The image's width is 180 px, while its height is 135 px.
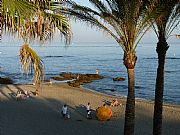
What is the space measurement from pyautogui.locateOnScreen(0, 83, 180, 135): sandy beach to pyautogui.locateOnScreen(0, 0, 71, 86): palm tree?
1052 cm

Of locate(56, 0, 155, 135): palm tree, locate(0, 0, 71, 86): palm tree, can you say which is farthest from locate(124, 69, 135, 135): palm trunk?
locate(0, 0, 71, 86): palm tree

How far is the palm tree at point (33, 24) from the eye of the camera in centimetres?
475

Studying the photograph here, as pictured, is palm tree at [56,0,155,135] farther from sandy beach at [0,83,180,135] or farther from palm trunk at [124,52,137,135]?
sandy beach at [0,83,180,135]

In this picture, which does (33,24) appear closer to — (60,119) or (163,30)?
(163,30)

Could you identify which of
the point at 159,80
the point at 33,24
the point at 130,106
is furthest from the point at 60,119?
the point at 33,24

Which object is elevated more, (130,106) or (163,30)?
(163,30)

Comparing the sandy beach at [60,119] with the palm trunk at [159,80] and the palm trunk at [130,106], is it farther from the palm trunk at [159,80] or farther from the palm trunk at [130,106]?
the palm trunk at [130,106]

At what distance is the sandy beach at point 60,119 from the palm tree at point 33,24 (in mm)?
10523

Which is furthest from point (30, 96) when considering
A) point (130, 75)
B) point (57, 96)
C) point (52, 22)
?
point (52, 22)

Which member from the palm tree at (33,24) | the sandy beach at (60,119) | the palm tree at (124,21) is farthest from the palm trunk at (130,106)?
the sandy beach at (60,119)

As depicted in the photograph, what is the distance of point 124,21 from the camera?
30.4 ft

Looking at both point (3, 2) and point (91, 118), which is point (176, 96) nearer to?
point (91, 118)

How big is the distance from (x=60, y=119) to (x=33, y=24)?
50.0 feet

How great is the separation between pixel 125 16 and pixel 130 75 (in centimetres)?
164
